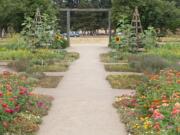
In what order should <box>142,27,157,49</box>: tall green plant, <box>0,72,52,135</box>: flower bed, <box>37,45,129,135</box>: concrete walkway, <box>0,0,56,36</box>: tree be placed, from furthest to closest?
<box>0,0,56,36</box>: tree
<box>142,27,157,49</box>: tall green plant
<box>37,45,129,135</box>: concrete walkway
<box>0,72,52,135</box>: flower bed

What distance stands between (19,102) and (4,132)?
1.09m

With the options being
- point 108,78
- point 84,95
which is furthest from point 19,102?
point 108,78

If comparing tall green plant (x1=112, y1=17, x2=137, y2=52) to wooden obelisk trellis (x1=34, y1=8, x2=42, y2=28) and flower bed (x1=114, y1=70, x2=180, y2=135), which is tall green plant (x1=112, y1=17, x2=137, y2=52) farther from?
flower bed (x1=114, y1=70, x2=180, y2=135)

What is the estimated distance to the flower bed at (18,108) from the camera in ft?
23.1

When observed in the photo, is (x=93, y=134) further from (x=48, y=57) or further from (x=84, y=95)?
(x=48, y=57)

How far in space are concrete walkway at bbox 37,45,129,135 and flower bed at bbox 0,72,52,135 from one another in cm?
19

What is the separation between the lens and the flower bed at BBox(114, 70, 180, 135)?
6141mm

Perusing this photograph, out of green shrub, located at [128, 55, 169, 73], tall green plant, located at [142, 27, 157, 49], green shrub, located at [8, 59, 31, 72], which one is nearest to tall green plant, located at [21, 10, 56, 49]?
tall green plant, located at [142, 27, 157, 49]

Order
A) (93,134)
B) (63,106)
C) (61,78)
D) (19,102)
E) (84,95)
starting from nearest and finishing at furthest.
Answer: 1. (93,134)
2. (19,102)
3. (63,106)
4. (84,95)
5. (61,78)

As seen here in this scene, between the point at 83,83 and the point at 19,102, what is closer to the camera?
the point at 19,102

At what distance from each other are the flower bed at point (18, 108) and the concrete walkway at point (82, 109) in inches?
7.4

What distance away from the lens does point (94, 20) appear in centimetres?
5956

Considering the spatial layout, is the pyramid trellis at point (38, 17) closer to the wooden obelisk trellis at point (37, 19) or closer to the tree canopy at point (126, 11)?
the wooden obelisk trellis at point (37, 19)

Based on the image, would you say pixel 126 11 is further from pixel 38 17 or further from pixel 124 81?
pixel 124 81
